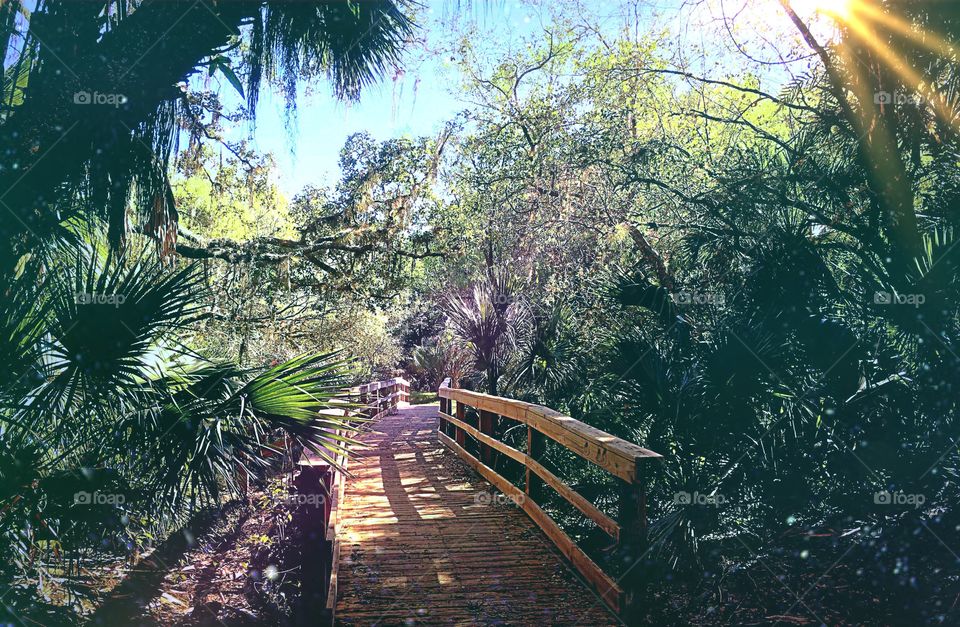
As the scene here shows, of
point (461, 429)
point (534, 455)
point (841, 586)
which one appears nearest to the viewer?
point (841, 586)

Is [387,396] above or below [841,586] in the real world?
above

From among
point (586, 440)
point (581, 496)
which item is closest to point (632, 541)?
point (586, 440)

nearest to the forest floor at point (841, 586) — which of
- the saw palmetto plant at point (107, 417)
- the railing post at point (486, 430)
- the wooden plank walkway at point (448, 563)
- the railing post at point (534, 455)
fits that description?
the wooden plank walkway at point (448, 563)

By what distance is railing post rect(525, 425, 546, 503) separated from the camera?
6088mm

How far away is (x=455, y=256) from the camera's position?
13.4 metres

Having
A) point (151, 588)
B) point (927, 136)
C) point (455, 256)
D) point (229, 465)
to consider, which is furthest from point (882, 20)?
point (455, 256)

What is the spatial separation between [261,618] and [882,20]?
690 centimetres

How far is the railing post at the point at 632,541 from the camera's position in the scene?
13.2 feet

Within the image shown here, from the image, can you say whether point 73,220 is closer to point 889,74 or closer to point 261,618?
point 261,618

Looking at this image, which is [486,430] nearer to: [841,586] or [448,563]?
[448,563]

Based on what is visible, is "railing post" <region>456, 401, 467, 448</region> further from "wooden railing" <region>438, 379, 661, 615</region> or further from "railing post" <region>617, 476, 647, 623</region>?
"railing post" <region>617, 476, 647, 623</region>

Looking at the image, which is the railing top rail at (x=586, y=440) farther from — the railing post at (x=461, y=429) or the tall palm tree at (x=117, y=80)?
the tall palm tree at (x=117, y=80)

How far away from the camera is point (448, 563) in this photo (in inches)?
208

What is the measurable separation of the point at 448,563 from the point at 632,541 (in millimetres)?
1771
